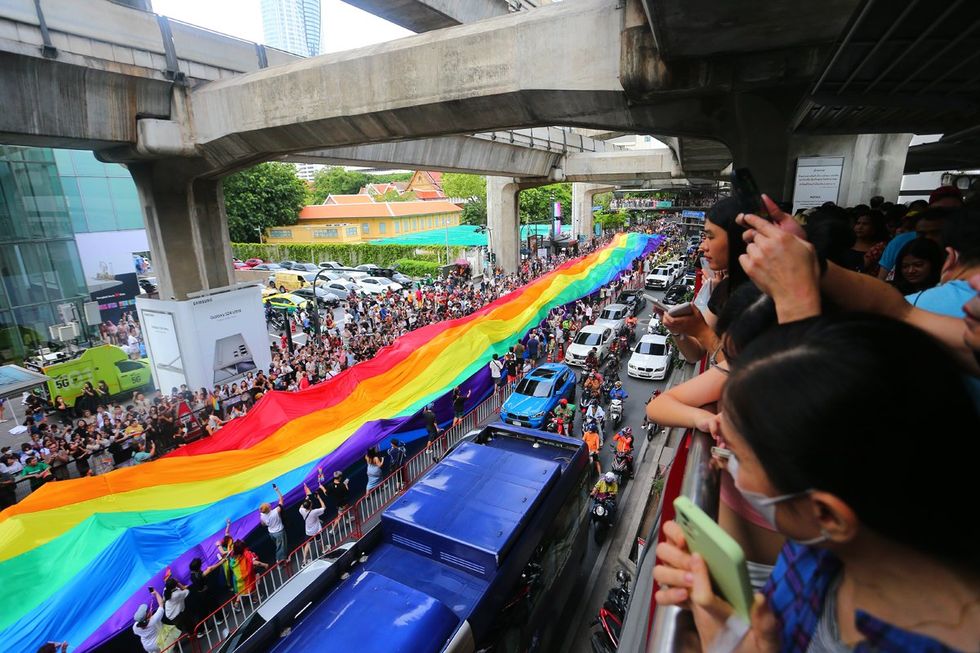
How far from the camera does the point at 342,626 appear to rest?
4941 mm

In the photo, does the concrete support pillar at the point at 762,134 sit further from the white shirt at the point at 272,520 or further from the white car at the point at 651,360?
the white car at the point at 651,360

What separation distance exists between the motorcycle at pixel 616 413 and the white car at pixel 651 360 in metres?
3.55

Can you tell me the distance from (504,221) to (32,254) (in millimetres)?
23606

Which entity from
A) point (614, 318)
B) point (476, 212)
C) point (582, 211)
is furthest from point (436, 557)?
point (476, 212)

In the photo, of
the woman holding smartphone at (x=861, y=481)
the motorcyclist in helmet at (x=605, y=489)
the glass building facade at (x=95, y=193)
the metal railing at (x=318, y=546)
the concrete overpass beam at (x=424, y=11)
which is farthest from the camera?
the glass building facade at (x=95, y=193)

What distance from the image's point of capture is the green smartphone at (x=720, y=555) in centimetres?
105

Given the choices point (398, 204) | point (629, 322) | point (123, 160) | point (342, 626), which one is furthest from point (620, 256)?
point (398, 204)

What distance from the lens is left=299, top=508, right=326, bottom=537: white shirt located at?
8.44m

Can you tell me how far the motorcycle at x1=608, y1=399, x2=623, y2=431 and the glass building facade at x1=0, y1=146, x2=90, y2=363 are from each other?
24.8 meters

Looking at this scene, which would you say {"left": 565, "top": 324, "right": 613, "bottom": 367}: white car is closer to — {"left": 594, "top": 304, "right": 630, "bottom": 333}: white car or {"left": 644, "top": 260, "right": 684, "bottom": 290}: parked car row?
{"left": 594, "top": 304, "right": 630, "bottom": 333}: white car

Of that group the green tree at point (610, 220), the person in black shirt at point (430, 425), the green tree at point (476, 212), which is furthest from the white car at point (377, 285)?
the green tree at point (610, 220)

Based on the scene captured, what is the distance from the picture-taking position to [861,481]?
0.96 metres

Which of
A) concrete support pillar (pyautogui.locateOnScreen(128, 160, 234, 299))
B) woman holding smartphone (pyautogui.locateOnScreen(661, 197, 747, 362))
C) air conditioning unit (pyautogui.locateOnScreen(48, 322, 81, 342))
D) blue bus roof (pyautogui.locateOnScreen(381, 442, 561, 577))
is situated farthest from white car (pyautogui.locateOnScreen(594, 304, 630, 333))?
air conditioning unit (pyautogui.locateOnScreen(48, 322, 81, 342))

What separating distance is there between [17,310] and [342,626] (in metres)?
25.1
